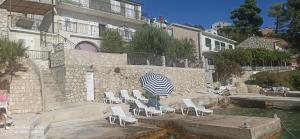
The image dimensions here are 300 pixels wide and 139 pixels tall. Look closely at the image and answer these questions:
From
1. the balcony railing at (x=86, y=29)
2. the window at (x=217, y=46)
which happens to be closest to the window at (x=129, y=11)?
the balcony railing at (x=86, y=29)

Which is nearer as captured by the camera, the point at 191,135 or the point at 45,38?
the point at 191,135

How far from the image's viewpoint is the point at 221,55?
144 ft

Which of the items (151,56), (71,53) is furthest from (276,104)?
(71,53)

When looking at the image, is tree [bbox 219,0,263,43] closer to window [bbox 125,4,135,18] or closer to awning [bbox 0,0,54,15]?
window [bbox 125,4,135,18]

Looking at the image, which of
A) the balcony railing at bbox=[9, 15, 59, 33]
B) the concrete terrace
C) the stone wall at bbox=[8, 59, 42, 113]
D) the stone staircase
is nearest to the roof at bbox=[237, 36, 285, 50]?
the balcony railing at bbox=[9, 15, 59, 33]

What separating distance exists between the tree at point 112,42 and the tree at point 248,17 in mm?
43000

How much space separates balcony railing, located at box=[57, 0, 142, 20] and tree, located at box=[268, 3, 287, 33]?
3644 cm

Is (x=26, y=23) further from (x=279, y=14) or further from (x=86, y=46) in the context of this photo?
(x=279, y=14)

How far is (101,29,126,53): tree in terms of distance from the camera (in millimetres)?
32906

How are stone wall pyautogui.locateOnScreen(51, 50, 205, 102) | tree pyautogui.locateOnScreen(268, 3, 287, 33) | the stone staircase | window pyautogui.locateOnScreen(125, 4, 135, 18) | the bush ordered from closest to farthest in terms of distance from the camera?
the stone staircase
stone wall pyautogui.locateOnScreen(51, 50, 205, 102)
the bush
window pyautogui.locateOnScreen(125, 4, 135, 18)
tree pyautogui.locateOnScreen(268, 3, 287, 33)

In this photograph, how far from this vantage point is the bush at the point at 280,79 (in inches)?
1515

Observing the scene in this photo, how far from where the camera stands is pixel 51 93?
2172 centimetres

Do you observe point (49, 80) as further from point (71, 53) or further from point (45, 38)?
point (45, 38)

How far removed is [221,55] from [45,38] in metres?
24.4
